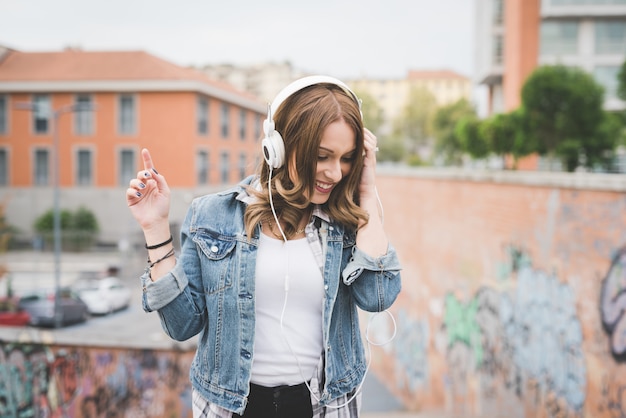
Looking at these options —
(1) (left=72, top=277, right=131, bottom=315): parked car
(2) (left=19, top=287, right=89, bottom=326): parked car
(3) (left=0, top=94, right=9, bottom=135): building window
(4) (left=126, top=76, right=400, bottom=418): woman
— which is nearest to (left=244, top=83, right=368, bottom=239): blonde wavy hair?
(4) (left=126, top=76, right=400, bottom=418): woman

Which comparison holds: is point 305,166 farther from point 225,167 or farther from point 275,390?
point 225,167

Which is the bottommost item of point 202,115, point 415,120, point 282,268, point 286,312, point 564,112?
point 286,312

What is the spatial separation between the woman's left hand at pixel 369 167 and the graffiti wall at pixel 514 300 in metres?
4.40

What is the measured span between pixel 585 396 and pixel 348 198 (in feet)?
17.1

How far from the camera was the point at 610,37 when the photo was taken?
29.1m

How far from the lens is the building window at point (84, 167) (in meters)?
26.0

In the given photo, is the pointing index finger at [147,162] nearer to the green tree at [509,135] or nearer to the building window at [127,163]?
the green tree at [509,135]

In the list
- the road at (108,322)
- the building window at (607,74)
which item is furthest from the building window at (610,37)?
the road at (108,322)

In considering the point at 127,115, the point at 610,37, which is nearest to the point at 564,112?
the point at 610,37

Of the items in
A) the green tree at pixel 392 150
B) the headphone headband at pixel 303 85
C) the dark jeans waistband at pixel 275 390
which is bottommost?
the dark jeans waistband at pixel 275 390

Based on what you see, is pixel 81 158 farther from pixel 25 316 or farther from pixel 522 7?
pixel 522 7

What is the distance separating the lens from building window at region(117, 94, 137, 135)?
25.3 meters

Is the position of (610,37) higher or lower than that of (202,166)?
higher

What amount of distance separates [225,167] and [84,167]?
6305 mm
